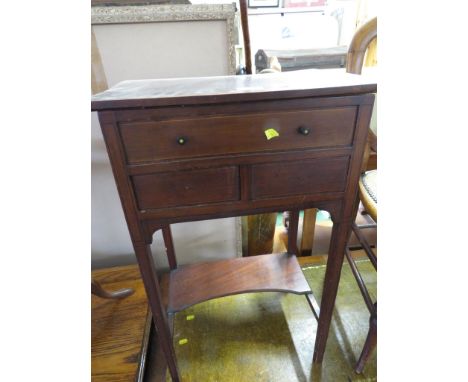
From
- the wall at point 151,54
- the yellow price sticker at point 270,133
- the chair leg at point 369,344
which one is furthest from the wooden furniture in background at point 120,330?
the yellow price sticker at point 270,133

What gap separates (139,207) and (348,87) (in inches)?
17.8

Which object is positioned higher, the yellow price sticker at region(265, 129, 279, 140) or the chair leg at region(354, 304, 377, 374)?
the yellow price sticker at region(265, 129, 279, 140)

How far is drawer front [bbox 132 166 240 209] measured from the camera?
1.71 feet

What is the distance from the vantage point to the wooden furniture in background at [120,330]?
2.78 ft

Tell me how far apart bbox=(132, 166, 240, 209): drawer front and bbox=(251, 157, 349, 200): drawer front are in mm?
49

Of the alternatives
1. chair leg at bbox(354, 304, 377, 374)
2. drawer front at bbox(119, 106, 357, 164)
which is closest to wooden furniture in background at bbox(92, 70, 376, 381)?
drawer front at bbox(119, 106, 357, 164)

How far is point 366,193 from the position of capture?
0.82 m

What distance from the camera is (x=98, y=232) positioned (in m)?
1.13

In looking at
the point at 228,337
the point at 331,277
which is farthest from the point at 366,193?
the point at 228,337

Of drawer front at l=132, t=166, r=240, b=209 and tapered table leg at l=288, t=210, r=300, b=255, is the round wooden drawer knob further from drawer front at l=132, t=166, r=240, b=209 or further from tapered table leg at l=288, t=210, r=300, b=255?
tapered table leg at l=288, t=210, r=300, b=255

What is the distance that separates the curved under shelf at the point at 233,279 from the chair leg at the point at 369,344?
0.69ft

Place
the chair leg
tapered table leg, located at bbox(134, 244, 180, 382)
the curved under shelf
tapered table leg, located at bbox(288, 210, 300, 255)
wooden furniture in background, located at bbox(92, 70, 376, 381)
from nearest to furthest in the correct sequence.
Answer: wooden furniture in background, located at bbox(92, 70, 376, 381) → tapered table leg, located at bbox(134, 244, 180, 382) → the chair leg → the curved under shelf → tapered table leg, located at bbox(288, 210, 300, 255)
